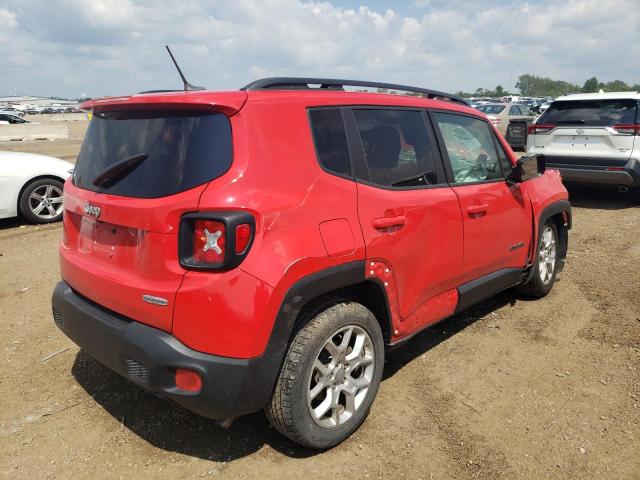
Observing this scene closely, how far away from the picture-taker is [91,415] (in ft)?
9.73

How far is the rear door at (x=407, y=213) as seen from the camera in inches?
107

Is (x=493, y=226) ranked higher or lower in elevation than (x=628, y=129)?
lower

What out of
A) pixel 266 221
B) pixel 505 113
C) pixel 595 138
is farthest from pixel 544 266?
pixel 505 113

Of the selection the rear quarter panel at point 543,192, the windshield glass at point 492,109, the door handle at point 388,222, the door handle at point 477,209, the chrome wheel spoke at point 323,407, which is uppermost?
the door handle at point 388,222

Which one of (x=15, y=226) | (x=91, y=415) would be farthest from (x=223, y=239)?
(x=15, y=226)

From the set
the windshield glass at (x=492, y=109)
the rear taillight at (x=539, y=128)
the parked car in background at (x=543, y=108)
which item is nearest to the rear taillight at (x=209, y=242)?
the rear taillight at (x=539, y=128)

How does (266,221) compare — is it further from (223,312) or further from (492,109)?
(492,109)

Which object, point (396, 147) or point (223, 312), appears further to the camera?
point (396, 147)

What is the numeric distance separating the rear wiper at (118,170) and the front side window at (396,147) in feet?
3.79

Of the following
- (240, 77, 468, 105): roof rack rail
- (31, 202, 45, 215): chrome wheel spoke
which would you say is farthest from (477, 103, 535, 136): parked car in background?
(240, 77, 468, 105): roof rack rail

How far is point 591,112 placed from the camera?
811 cm

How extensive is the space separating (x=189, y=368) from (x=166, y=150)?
97 centimetres

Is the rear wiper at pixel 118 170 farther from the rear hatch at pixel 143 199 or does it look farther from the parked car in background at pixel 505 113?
the parked car in background at pixel 505 113

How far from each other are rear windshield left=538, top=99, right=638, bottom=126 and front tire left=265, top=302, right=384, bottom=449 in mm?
6991
